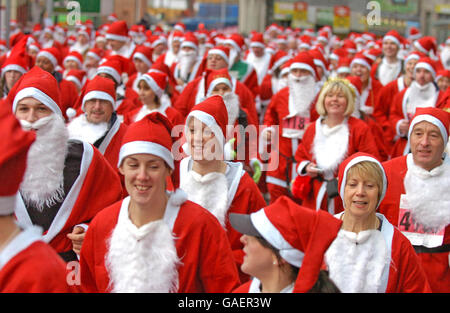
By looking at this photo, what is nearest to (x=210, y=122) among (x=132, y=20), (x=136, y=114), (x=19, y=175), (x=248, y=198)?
(x=248, y=198)

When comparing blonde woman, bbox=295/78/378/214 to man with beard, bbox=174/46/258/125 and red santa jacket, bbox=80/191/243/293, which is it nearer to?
man with beard, bbox=174/46/258/125

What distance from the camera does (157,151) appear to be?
380cm

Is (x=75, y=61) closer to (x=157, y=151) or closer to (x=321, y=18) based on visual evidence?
(x=157, y=151)

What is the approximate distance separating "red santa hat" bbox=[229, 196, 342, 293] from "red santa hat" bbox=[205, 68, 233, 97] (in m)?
5.06

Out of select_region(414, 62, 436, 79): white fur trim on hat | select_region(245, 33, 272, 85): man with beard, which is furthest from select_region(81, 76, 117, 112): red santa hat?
select_region(245, 33, 272, 85): man with beard

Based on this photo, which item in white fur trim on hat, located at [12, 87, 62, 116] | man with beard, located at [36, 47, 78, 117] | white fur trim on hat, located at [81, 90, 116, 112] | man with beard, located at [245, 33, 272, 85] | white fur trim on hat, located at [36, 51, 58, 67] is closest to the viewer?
white fur trim on hat, located at [12, 87, 62, 116]

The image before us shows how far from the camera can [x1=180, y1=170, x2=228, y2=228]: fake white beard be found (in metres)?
4.81

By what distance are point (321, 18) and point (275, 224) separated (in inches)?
1368

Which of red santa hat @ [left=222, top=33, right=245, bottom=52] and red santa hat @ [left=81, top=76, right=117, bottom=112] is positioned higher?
red santa hat @ [left=222, top=33, right=245, bottom=52]

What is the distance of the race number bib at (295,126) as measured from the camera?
27.4 ft

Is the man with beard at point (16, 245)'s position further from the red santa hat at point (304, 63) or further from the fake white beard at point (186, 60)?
the fake white beard at point (186, 60)

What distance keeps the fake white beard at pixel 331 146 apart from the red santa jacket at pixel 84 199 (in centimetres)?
272

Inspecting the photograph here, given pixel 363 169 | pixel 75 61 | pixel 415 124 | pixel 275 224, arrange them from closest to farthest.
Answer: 1. pixel 275 224
2. pixel 363 169
3. pixel 415 124
4. pixel 75 61

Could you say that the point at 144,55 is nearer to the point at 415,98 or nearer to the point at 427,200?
the point at 415,98
